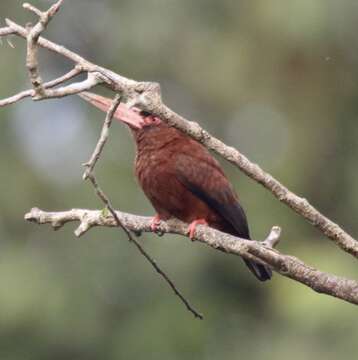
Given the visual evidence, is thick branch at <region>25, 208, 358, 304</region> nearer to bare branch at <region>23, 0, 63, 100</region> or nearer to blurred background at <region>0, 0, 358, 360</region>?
bare branch at <region>23, 0, 63, 100</region>

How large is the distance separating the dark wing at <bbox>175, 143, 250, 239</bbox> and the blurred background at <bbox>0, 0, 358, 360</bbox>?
16.3ft

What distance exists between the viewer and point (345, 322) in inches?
371

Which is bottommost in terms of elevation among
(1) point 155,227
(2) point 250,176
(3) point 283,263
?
(1) point 155,227

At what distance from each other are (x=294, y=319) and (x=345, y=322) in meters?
0.70

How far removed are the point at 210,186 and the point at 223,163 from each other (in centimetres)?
524

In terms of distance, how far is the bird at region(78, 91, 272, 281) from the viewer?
5352 millimetres

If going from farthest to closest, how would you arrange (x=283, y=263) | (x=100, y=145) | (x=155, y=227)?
(x=155, y=227), (x=283, y=263), (x=100, y=145)

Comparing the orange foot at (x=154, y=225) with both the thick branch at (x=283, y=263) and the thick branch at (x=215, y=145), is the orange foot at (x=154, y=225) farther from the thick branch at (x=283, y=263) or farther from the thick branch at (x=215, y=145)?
the thick branch at (x=215, y=145)

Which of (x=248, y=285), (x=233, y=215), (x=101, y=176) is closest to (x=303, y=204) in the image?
(x=233, y=215)

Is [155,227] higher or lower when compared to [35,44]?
lower

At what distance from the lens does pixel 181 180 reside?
5.45m

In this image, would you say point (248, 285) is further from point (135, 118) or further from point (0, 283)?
point (135, 118)

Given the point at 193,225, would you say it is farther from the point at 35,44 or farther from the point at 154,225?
the point at 35,44

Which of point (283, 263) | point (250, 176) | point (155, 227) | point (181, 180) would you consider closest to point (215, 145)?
point (250, 176)
